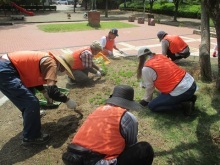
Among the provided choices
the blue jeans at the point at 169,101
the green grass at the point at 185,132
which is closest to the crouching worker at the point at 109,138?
the green grass at the point at 185,132

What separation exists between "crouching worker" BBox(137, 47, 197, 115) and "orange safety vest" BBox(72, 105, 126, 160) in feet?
6.91

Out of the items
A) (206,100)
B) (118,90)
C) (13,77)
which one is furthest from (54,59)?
(206,100)

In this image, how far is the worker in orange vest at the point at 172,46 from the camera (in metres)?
8.00

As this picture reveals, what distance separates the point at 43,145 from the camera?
4.20 m

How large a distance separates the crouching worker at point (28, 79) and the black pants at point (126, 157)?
128 cm

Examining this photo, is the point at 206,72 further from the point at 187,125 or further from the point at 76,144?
the point at 76,144

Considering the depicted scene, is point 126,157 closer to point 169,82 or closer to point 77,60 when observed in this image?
point 169,82

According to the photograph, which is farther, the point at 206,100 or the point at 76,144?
the point at 206,100

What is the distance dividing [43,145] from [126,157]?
72.4 inches

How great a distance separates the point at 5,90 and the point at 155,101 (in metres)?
2.59

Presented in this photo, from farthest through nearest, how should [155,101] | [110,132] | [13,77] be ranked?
1. [155,101]
2. [13,77]
3. [110,132]

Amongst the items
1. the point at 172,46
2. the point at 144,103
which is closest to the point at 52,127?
the point at 144,103

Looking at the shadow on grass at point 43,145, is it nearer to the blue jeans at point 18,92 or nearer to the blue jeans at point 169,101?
the blue jeans at point 18,92

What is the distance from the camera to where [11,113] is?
5.39m
